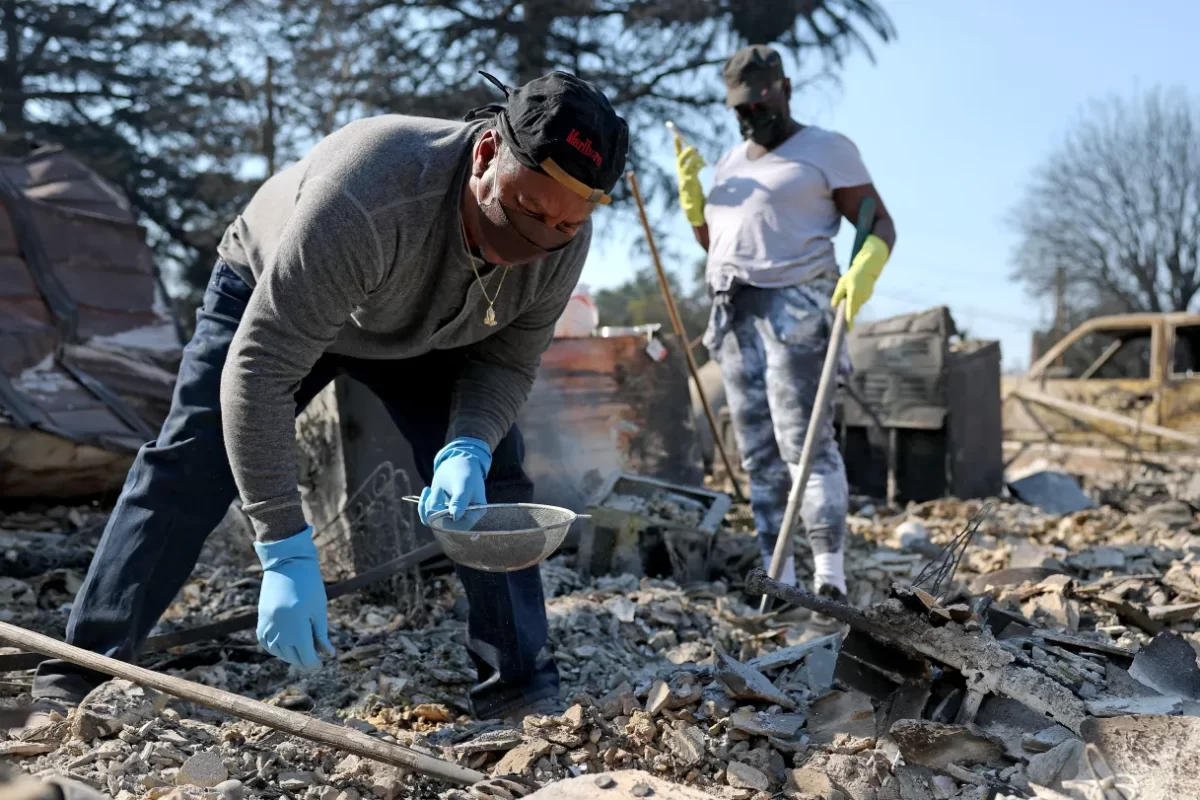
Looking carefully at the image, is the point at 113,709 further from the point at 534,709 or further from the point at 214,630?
the point at 534,709

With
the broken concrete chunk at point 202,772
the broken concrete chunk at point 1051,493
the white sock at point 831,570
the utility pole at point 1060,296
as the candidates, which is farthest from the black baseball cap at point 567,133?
the utility pole at point 1060,296

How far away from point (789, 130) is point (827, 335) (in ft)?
2.86

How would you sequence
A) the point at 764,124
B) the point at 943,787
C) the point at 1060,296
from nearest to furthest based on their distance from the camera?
the point at 943,787
the point at 764,124
the point at 1060,296

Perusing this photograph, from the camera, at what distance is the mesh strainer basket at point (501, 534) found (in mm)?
2174

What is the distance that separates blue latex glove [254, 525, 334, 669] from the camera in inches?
85.8

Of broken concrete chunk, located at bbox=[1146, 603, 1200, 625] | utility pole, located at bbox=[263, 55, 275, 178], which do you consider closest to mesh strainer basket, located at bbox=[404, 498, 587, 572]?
broken concrete chunk, located at bbox=[1146, 603, 1200, 625]

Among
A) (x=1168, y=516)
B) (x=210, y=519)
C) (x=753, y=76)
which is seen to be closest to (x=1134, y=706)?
(x=210, y=519)

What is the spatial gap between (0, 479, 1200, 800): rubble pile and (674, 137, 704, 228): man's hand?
1.91 meters

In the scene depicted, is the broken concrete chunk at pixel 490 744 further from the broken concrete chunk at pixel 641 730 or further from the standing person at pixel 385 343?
the standing person at pixel 385 343

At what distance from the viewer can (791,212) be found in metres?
3.82

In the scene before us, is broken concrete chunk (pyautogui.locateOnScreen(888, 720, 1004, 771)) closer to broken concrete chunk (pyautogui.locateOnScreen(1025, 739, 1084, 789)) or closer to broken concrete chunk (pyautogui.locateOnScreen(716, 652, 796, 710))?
broken concrete chunk (pyautogui.locateOnScreen(1025, 739, 1084, 789))

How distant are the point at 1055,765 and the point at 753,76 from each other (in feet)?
9.02

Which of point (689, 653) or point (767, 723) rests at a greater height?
point (767, 723)

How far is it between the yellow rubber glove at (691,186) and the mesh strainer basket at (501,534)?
238 cm
